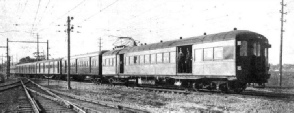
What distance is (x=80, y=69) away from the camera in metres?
32.4

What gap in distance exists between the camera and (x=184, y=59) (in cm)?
1703

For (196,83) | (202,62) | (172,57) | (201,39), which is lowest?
(196,83)

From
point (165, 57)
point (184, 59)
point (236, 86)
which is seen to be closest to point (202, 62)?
point (184, 59)

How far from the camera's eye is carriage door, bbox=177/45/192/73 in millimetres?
16672

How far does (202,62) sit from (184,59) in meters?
1.88

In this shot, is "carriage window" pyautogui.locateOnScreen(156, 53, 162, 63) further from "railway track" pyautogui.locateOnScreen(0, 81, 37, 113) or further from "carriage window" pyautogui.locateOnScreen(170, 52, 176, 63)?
"railway track" pyautogui.locateOnScreen(0, 81, 37, 113)

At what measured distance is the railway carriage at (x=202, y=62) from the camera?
13.7 metres

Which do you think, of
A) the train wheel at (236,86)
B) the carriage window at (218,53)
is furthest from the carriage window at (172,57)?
the train wheel at (236,86)

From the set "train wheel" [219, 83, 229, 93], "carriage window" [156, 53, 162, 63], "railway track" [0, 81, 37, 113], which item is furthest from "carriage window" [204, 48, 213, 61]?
A: "railway track" [0, 81, 37, 113]

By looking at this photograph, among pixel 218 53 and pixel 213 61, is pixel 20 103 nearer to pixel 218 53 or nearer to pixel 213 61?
pixel 213 61

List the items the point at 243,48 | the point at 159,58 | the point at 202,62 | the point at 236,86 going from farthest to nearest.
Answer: the point at 159,58
the point at 202,62
the point at 236,86
the point at 243,48

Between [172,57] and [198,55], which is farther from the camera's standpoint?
[172,57]

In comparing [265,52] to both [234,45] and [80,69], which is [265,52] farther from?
[80,69]

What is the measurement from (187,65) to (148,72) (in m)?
3.95
